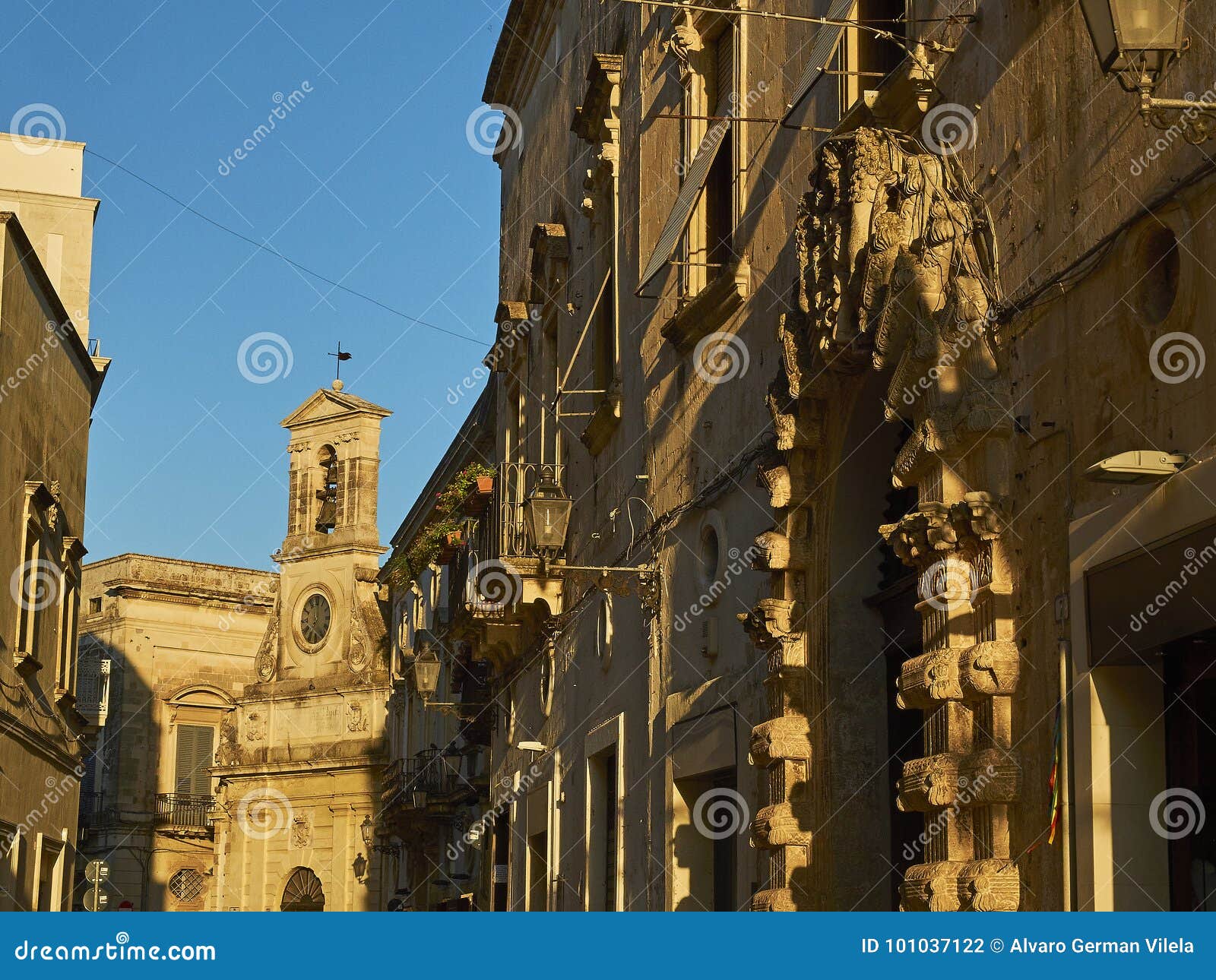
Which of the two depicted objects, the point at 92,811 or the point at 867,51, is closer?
the point at 867,51

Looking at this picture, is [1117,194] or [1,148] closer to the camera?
[1117,194]

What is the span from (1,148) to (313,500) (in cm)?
2142

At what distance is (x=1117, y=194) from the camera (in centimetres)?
700

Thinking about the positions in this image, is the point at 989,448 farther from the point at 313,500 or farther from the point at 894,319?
the point at 313,500

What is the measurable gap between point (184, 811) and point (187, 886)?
1.98 metres

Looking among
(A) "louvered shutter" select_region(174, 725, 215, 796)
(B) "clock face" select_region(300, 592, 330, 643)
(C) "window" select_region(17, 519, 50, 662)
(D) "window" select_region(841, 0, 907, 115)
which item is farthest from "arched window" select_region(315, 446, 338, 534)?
(D) "window" select_region(841, 0, 907, 115)

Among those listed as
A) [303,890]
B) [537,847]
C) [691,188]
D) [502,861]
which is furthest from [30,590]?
[303,890]

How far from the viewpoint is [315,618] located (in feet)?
149

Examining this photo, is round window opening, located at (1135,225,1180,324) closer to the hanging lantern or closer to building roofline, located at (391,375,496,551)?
the hanging lantern

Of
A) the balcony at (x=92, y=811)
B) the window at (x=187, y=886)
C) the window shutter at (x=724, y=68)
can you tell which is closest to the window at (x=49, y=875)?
the window shutter at (x=724, y=68)

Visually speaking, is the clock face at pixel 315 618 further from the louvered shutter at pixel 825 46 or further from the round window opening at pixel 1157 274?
the round window opening at pixel 1157 274

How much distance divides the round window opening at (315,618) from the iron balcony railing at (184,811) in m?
6.17

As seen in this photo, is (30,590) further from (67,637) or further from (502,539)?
(502,539)
